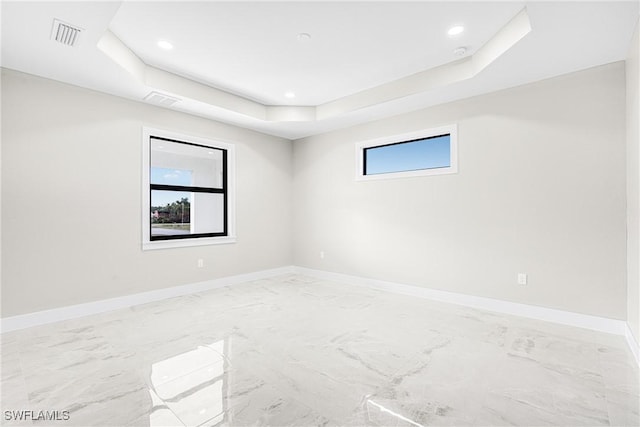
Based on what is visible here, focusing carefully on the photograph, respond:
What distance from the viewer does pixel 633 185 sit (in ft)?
8.52

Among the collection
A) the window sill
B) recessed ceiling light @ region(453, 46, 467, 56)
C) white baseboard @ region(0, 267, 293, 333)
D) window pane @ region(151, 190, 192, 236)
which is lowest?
white baseboard @ region(0, 267, 293, 333)

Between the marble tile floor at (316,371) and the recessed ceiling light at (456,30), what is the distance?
282cm

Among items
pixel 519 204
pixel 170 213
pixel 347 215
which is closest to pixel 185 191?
pixel 170 213

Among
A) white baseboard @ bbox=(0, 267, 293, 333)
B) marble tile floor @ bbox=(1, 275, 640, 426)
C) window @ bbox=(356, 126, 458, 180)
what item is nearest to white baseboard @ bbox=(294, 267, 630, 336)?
marble tile floor @ bbox=(1, 275, 640, 426)

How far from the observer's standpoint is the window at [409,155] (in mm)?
4055

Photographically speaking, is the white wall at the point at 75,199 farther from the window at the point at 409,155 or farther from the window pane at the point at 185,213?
the window at the point at 409,155

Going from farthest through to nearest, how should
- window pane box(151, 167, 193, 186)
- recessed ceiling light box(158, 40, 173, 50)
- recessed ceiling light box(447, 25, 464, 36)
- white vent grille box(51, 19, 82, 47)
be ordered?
window pane box(151, 167, 193, 186), recessed ceiling light box(158, 40, 173, 50), recessed ceiling light box(447, 25, 464, 36), white vent grille box(51, 19, 82, 47)

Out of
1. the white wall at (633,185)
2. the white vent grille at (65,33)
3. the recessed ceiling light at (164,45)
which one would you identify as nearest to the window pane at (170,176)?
the recessed ceiling light at (164,45)

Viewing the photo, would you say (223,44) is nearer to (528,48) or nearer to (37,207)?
(37,207)

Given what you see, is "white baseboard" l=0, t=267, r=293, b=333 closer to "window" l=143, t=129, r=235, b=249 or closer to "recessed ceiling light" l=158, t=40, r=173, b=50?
"window" l=143, t=129, r=235, b=249

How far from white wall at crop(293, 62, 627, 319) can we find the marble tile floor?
51 centimetres

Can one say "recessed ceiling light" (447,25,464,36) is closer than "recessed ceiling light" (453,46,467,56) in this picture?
Yes

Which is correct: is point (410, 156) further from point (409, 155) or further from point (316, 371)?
point (316, 371)

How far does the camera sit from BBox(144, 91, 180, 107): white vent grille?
3.71 meters
